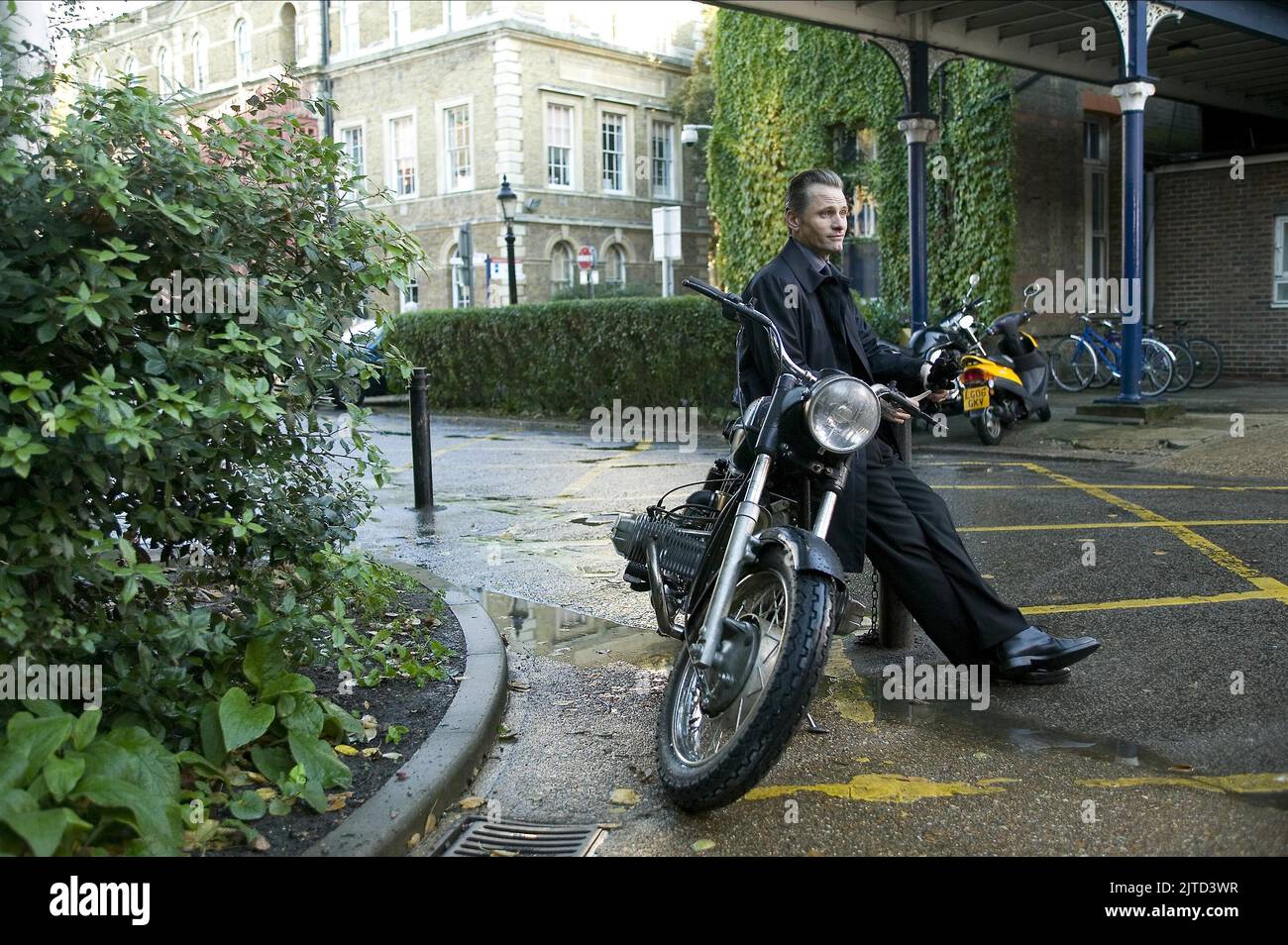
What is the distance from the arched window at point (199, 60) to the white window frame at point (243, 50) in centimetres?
164

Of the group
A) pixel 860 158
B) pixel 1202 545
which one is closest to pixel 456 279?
pixel 860 158

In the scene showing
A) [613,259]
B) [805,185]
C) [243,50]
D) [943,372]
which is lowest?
[943,372]

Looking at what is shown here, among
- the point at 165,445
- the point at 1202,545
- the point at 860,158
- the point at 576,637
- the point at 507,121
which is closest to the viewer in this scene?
the point at 165,445

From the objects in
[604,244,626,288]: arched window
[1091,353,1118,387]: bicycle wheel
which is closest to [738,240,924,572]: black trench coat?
[1091,353,1118,387]: bicycle wheel

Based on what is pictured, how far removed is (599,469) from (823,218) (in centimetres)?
743

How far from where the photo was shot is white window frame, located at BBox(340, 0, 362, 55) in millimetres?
40219

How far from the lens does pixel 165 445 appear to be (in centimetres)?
340

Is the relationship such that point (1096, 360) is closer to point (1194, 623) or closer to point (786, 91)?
point (786, 91)

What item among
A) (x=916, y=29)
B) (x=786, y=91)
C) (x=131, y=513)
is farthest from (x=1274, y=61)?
(x=131, y=513)

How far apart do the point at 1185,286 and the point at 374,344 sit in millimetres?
19103

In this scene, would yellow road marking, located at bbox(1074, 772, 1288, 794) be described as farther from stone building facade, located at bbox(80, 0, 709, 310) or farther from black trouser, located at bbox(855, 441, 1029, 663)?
stone building facade, located at bbox(80, 0, 709, 310)

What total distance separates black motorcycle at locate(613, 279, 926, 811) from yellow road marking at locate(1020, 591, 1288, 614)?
2.00 meters

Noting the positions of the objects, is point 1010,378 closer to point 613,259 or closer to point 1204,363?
point 1204,363

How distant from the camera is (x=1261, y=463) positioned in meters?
10.3
